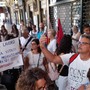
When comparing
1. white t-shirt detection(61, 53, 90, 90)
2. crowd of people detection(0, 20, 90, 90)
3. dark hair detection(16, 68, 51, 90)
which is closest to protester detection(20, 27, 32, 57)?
crowd of people detection(0, 20, 90, 90)

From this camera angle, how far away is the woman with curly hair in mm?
1818

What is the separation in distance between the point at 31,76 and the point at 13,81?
255 cm

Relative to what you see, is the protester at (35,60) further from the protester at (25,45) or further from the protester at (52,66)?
the protester at (25,45)

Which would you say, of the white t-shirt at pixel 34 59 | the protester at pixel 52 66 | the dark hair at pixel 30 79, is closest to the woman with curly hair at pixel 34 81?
the dark hair at pixel 30 79

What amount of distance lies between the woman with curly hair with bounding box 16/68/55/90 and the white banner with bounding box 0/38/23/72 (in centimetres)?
234

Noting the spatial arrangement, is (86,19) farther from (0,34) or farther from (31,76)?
(31,76)

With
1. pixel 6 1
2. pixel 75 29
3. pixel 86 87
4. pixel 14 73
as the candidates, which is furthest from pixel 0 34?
pixel 6 1

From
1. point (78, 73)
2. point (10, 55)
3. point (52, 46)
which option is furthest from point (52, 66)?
point (52, 46)

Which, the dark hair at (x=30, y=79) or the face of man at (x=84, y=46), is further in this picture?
the face of man at (x=84, y=46)

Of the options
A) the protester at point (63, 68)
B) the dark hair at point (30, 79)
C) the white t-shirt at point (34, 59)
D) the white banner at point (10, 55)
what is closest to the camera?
the dark hair at point (30, 79)

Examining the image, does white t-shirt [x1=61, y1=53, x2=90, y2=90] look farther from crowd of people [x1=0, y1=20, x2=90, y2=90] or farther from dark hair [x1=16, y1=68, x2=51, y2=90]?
dark hair [x1=16, y1=68, x2=51, y2=90]

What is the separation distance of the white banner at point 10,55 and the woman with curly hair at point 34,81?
234cm

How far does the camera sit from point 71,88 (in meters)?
2.87

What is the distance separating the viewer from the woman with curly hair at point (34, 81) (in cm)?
182
